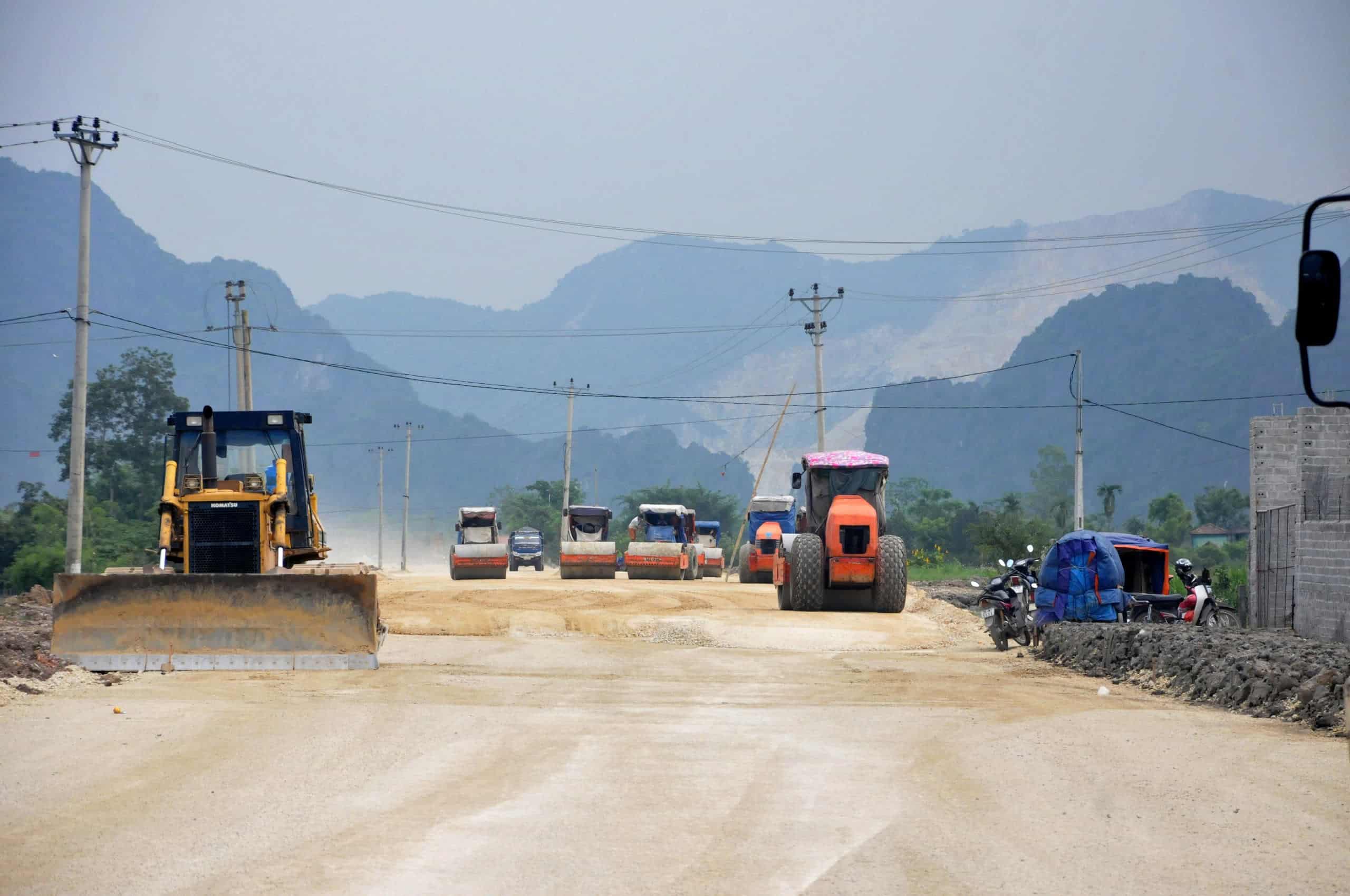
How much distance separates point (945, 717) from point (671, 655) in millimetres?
7812

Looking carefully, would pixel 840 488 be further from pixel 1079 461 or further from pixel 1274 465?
pixel 1079 461

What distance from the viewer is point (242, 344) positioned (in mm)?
49562

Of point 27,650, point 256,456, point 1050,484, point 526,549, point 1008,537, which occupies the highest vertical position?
point 256,456

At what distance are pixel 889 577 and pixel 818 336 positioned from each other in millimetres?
33023

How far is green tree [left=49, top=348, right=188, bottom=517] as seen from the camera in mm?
79500

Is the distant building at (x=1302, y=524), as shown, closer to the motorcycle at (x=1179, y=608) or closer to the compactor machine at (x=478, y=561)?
the motorcycle at (x=1179, y=608)

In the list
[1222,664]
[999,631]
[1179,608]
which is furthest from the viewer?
[1179,608]

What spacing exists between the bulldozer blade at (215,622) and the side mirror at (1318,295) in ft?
37.1

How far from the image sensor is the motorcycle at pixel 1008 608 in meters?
21.8

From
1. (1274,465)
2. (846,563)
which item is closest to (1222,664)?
(846,563)

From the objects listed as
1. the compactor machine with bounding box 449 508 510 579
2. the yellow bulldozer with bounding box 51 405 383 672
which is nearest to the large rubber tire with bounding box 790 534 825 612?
the yellow bulldozer with bounding box 51 405 383 672

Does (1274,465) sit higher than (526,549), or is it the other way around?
(1274,465)

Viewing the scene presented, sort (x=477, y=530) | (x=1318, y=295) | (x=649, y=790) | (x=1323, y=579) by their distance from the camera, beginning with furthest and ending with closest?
(x=477, y=530)
(x=1323, y=579)
(x=649, y=790)
(x=1318, y=295)

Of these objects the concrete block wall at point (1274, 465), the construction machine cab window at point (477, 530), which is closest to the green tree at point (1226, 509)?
the construction machine cab window at point (477, 530)
